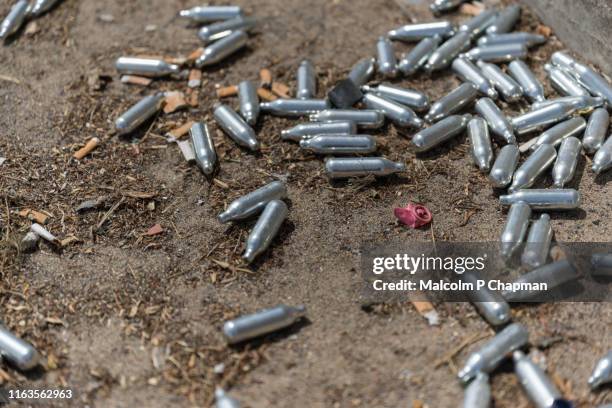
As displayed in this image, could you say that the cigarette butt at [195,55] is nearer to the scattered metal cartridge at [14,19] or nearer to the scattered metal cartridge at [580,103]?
the scattered metal cartridge at [14,19]

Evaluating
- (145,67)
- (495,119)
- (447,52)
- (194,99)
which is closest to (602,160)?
(495,119)

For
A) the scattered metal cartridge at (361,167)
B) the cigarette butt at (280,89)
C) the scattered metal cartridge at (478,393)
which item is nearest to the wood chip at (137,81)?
the cigarette butt at (280,89)

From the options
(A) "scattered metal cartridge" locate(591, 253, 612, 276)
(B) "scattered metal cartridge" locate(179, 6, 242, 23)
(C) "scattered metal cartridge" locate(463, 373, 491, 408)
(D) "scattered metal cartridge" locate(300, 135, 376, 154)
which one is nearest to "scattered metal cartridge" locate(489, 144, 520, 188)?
(A) "scattered metal cartridge" locate(591, 253, 612, 276)

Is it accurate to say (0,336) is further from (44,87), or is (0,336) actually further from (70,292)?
(44,87)

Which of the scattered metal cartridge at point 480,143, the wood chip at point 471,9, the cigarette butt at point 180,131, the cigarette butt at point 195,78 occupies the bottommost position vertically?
the cigarette butt at point 180,131

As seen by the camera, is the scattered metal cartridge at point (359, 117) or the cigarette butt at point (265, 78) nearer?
the scattered metal cartridge at point (359, 117)

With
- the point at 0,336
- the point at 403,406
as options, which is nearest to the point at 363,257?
the point at 403,406
